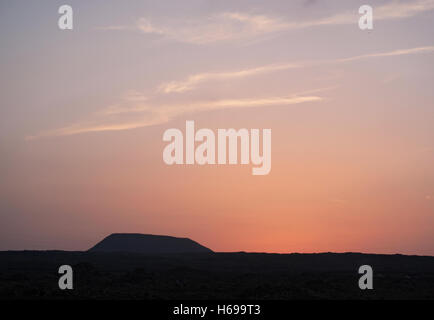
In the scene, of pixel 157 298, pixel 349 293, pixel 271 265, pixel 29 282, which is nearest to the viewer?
pixel 157 298

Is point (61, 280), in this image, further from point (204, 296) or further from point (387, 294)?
point (387, 294)

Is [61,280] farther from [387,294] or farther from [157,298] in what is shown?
[387,294]

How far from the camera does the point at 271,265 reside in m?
101
